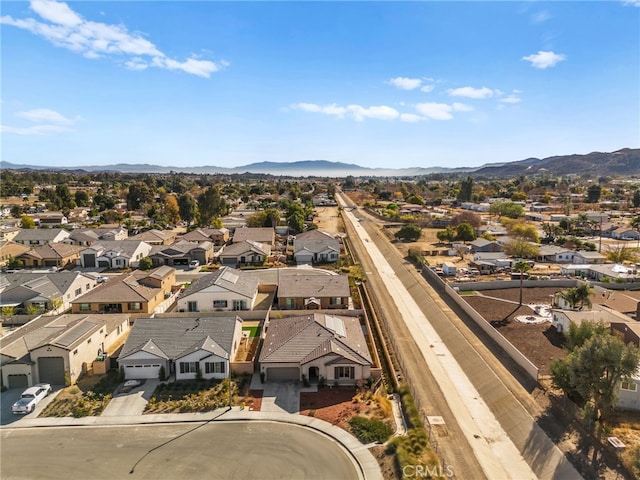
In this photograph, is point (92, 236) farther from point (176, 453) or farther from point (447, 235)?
point (447, 235)

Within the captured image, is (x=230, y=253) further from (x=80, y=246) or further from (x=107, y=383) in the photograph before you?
(x=107, y=383)

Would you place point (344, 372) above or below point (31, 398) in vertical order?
above

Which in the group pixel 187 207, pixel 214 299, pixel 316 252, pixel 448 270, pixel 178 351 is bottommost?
pixel 448 270

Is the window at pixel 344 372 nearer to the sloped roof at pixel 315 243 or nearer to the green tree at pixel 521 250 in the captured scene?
the sloped roof at pixel 315 243

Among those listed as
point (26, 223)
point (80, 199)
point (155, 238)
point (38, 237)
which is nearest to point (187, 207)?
point (155, 238)

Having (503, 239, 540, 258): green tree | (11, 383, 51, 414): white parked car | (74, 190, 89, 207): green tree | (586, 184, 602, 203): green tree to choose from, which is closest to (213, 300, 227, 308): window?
(11, 383, 51, 414): white parked car

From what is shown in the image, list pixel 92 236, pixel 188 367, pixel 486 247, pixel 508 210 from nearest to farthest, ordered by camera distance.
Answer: pixel 188 367, pixel 486 247, pixel 92 236, pixel 508 210

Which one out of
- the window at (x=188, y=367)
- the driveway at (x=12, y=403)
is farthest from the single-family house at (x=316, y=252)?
the driveway at (x=12, y=403)
